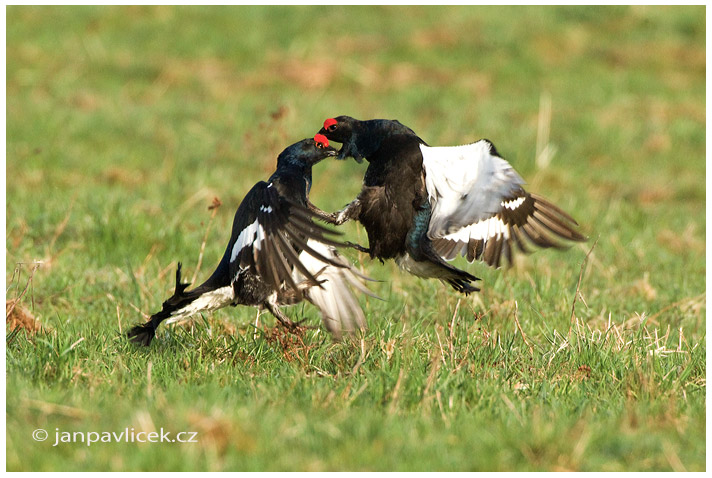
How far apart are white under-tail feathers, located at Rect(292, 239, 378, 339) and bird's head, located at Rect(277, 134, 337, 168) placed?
57 cm

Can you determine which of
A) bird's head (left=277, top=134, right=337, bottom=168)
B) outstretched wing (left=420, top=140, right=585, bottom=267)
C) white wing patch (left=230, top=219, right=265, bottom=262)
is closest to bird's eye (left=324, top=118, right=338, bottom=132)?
bird's head (left=277, top=134, right=337, bottom=168)

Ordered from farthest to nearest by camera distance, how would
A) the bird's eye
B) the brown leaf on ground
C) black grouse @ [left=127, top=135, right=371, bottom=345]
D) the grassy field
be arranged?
the bird's eye → the brown leaf on ground → black grouse @ [left=127, top=135, right=371, bottom=345] → the grassy field

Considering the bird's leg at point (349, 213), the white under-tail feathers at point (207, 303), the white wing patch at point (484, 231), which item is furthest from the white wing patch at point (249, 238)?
the white wing patch at point (484, 231)

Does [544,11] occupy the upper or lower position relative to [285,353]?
upper

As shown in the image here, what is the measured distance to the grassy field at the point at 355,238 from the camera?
3.92 m

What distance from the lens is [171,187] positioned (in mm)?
9445

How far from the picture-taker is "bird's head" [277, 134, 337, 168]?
5785 mm

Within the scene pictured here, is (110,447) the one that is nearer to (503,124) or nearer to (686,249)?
(686,249)

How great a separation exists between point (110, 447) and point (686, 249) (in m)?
6.56

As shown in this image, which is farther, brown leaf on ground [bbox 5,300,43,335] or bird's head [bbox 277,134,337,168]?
bird's head [bbox 277,134,337,168]

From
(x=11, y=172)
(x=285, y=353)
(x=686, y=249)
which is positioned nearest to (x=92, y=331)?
(x=285, y=353)

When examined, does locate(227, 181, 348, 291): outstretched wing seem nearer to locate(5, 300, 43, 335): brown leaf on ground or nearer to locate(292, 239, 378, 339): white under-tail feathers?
locate(292, 239, 378, 339): white under-tail feathers

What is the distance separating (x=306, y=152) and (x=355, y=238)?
2565mm

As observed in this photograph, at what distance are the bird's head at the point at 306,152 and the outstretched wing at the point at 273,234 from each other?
1.97ft
